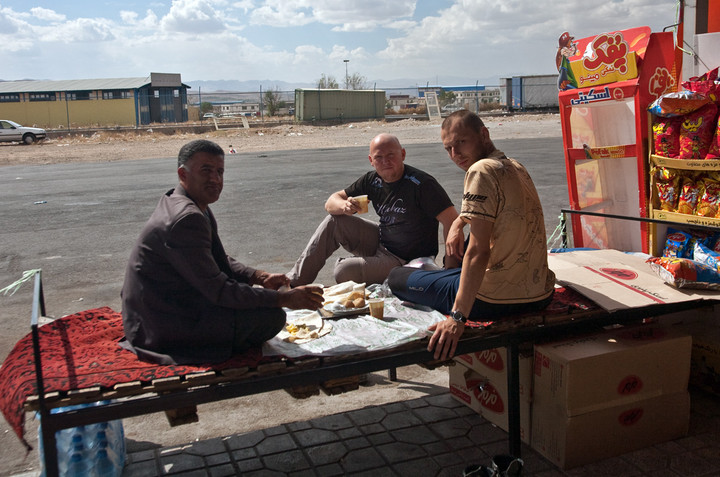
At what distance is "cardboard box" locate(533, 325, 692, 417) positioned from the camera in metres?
3.21

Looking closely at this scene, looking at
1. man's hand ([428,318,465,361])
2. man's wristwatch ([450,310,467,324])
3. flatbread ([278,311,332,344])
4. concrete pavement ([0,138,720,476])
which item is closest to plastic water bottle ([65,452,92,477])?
concrete pavement ([0,138,720,476])

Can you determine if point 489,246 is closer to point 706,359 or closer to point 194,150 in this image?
point 194,150

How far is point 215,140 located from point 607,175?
27.9 m

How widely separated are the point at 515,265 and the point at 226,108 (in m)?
108

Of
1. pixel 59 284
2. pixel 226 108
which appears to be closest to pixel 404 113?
pixel 59 284

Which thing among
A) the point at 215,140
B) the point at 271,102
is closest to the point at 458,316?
the point at 215,140

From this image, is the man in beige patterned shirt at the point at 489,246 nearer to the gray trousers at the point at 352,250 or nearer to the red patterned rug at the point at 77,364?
the red patterned rug at the point at 77,364

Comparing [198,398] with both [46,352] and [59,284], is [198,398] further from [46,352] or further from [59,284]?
[59,284]

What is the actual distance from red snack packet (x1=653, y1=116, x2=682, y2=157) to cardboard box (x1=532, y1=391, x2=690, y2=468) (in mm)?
1696

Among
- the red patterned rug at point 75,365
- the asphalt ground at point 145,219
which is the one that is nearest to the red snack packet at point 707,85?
the asphalt ground at point 145,219

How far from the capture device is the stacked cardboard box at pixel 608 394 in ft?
10.6

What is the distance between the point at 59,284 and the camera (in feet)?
22.9

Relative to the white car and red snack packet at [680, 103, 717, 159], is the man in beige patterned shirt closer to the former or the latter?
red snack packet at [680, 103, 717, 159]

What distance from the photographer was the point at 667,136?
4332 mm
